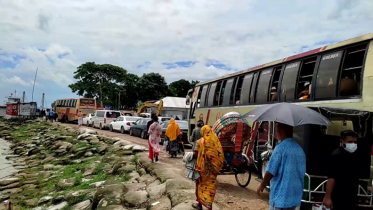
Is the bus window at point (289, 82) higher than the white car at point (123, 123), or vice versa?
the bus window at point (289, 82)

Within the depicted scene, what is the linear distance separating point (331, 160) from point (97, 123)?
2816cm

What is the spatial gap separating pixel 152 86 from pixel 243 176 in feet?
149

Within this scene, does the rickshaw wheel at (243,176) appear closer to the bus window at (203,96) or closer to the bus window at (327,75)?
the bus window at (327,75)

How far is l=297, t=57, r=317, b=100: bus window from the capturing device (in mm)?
7538

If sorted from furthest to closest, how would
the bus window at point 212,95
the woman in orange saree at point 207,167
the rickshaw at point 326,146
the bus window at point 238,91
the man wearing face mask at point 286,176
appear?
the bus window at point 212,95 → the bus window at point 238,91 → the woman in orange saree at point 207,167 → the rickshaw at point 326,146 → the man wearing face mask at point 286,176

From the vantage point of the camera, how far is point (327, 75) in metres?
6.73

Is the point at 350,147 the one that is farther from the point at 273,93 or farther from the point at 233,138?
the point at 273,93

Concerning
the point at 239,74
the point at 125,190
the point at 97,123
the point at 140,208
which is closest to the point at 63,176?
the point at 125,190

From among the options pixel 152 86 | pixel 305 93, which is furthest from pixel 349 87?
pixel 152 86

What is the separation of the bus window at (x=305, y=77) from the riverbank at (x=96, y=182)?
3399 millimetres

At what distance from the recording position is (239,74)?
436 inches

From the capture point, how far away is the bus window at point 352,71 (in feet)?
19.8

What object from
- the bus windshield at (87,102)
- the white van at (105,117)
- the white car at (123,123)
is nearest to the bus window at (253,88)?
the white car at (123,123)

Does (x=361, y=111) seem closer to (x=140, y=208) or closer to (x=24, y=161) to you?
(x=140, y=208)
